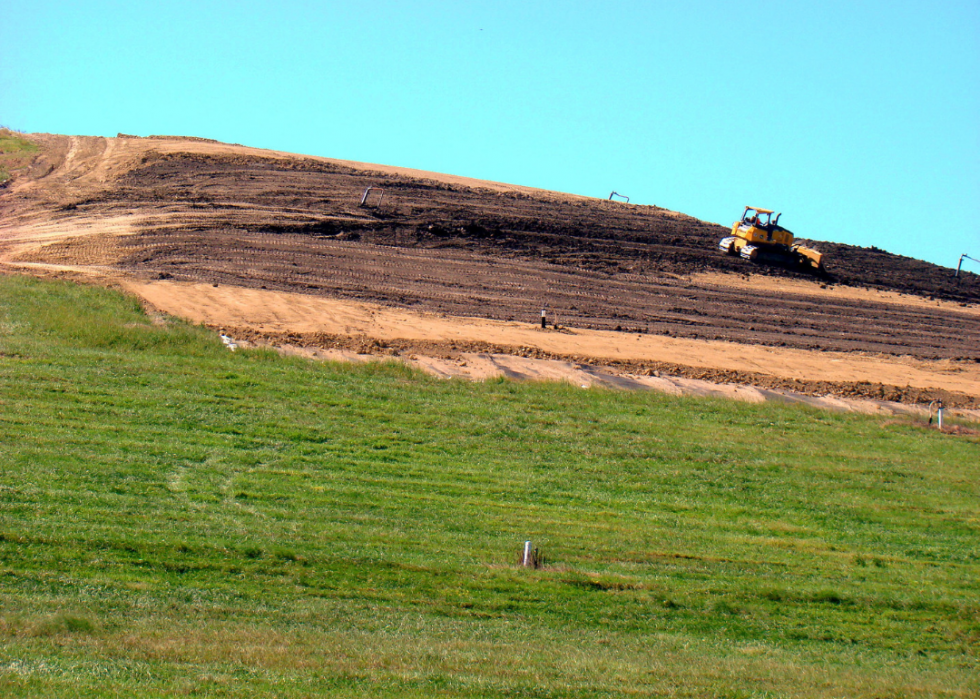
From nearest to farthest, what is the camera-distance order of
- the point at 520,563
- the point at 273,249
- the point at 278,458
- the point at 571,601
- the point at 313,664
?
1. the point at 313,664
2. the point at 571,601
3. the point at 520,563
4. the point at 278,458
5. the point at 273,249

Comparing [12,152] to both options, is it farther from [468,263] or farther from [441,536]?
[441,536]

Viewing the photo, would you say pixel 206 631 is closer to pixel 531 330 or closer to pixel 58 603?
pixel 58 603

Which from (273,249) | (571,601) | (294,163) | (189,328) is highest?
(294,163)

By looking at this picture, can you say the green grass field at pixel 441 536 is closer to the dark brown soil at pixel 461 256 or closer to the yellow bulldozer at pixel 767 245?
the dark brown soil at pixel 461 256

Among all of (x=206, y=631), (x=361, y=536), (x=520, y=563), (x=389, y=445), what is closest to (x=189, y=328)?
(x=389, y=445)

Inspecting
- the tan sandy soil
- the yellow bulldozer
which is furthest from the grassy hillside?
the yellow bulldozer

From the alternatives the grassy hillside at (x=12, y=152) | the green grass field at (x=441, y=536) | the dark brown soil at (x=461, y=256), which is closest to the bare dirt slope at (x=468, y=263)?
the dark brown soil at (x=461, y=256)

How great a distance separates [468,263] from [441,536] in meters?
20.6

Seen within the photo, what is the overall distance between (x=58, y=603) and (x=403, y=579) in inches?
139

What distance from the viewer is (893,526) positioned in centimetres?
1441

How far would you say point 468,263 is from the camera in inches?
1256

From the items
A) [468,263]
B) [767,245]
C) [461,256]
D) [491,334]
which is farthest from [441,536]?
[767,245]

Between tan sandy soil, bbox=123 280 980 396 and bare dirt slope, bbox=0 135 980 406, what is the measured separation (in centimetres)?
15

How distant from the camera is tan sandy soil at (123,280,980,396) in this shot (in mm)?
23469
